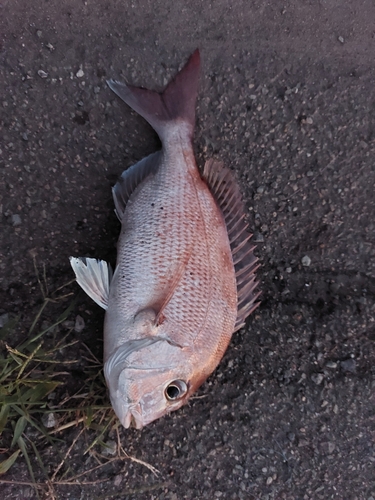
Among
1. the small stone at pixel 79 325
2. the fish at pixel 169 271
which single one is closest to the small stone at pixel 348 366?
the fish at pixel 169 271

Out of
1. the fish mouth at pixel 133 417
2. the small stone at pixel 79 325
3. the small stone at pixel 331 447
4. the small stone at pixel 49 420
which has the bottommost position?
the small stone at pixel 49 420

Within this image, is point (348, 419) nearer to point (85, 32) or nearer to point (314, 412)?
point (314, 412)

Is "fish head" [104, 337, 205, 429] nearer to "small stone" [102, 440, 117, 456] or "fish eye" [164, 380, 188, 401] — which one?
"fish eye" [164, 380, 188, 401]

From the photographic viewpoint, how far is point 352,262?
94.6 inches

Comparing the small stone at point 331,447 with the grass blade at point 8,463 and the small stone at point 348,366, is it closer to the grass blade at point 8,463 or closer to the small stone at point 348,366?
the small stone at point 348,366

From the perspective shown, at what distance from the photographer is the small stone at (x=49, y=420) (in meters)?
1.98

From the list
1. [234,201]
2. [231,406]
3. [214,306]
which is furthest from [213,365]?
[234,201]

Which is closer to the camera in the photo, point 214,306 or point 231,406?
point 214,306

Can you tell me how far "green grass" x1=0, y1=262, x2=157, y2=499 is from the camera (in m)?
1.91

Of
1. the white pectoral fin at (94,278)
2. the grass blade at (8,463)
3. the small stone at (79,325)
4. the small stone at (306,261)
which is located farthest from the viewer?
the small stone at (306,261)

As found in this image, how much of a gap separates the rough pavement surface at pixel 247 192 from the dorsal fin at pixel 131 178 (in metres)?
0.12

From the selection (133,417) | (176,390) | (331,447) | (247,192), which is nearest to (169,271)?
(176,390)

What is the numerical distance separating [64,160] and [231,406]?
1637 millimetres

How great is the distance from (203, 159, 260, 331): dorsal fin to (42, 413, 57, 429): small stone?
Result: 1007mm
